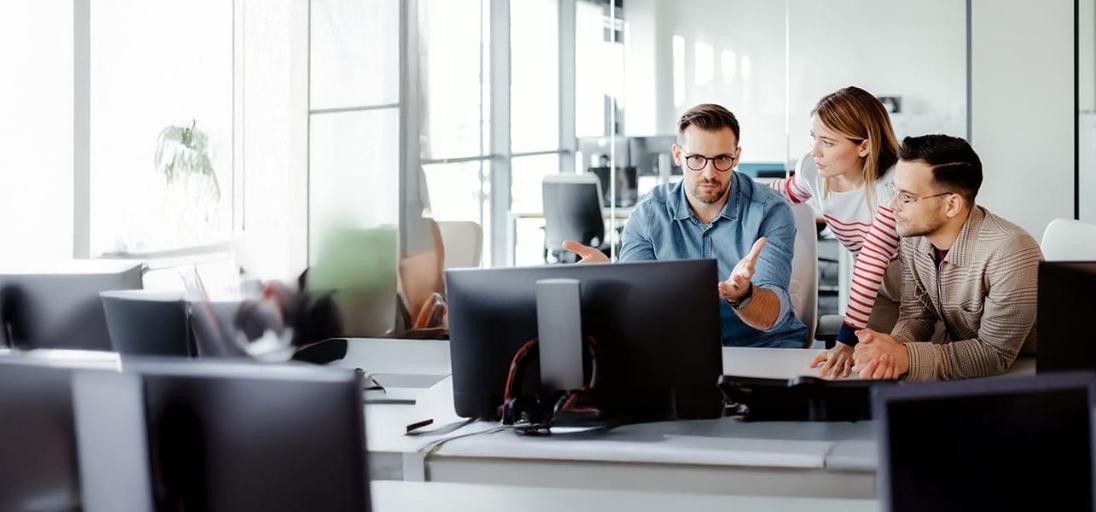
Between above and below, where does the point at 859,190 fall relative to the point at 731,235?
above

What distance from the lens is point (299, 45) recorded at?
542 centimetres

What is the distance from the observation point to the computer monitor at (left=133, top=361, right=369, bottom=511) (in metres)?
1.23

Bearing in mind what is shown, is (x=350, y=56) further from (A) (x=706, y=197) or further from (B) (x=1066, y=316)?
(B) (x=1066, y=316)

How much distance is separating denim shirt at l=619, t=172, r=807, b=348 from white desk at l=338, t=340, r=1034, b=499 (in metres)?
0.95

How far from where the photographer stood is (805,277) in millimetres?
3357

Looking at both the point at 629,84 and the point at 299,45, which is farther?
the point at 629,84

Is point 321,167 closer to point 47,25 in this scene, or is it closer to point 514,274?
point 47,25

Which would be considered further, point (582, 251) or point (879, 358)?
point (582, 251)

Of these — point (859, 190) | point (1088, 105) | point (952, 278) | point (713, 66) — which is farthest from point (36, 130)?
point (1088, 105)

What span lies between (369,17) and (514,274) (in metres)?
4.03

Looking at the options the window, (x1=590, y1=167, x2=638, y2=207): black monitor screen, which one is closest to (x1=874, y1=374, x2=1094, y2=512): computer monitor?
the window

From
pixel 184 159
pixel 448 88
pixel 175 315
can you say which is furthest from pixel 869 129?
pixel 448 88

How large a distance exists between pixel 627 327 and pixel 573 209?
4.18 meters

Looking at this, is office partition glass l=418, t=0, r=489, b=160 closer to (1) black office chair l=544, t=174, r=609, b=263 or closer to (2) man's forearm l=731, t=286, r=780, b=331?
(1) black office chair l=544, t=174, r=609, b=263
